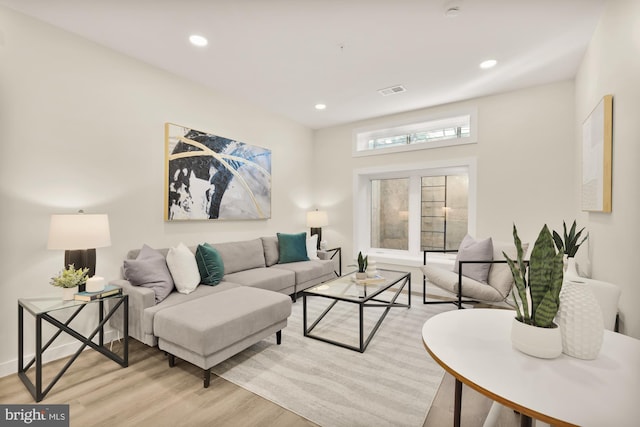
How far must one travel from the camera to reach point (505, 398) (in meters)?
0.81

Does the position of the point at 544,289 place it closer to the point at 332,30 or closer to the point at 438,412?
the point at 438,412

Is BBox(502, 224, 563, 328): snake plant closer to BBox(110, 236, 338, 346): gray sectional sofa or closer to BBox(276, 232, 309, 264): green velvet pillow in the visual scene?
BBox(110, 236, 338, 346): gray sectional sofa

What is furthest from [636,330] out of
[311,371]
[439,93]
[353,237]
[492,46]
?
[353,237]

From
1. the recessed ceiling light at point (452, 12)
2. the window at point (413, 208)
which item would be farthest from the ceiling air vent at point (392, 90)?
the recessed ceiling light at point (452, 12)

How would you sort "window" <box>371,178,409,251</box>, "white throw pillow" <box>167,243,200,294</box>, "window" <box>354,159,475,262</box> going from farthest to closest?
"window" <box>371,178,409,251</box>, "window" <box>354,159,475,262</box>, "white throw pillow" <box>167,243,200,294</box>

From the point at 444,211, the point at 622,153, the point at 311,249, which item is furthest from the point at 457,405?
the point at 444,211

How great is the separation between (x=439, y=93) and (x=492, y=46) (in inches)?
42.3

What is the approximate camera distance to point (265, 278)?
3336mm

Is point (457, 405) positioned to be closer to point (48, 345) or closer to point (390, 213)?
point (48, 345)

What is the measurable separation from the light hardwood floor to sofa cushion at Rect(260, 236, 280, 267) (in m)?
1.91

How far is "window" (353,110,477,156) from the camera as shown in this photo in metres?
4.14

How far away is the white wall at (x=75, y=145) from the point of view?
2230mm

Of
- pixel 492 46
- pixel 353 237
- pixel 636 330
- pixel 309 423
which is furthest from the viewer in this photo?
pixel 353 237

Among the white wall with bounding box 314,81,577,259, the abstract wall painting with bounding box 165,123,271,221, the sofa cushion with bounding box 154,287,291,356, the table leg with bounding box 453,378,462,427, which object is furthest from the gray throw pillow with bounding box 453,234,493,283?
the abstract wall painting with bounding box 165,123,271,221
